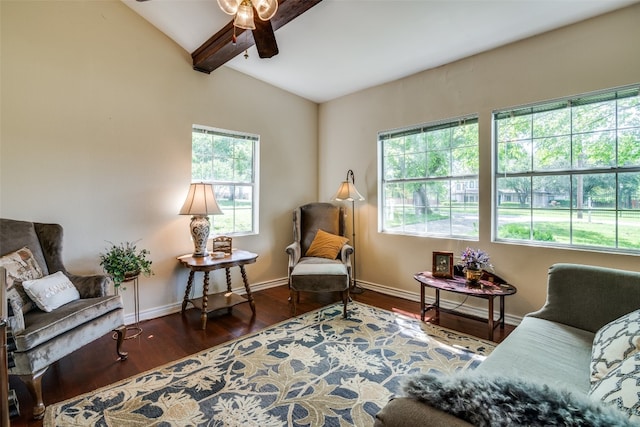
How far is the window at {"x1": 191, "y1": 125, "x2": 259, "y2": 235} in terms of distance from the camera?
341cm

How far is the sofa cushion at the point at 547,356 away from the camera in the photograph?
1.26 m

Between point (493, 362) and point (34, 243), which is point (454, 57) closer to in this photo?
point (493, 362)

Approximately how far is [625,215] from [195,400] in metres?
3.39

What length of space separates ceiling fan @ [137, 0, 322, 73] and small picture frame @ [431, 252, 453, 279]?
239cm

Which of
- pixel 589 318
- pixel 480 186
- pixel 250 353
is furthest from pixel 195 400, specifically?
pixel 480 186

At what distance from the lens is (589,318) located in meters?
1.67

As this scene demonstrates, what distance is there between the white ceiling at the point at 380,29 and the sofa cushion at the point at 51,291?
2.46 meters

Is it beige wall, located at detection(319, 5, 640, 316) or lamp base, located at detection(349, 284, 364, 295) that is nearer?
beige wall, located at detection(319, 5, 640, 316)

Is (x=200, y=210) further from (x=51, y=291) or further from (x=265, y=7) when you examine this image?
(x=265, y=7)

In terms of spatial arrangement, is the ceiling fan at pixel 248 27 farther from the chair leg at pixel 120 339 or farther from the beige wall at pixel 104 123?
the chair leg at pixel 120 339

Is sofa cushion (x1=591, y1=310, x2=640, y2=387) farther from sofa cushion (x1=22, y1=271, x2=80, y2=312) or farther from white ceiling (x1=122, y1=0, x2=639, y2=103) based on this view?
sofa cushion (x1=22, y1=271, x2=80, y2=312)

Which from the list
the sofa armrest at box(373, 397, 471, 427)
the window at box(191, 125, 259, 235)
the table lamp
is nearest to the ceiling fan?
the window at box(191, 125, 259, 235)

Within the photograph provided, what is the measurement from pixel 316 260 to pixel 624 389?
9.12ft

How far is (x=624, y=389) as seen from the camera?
0.85 m
